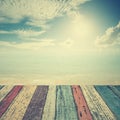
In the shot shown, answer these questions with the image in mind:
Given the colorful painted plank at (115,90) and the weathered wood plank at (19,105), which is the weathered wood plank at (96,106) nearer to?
the colorful painted plank at (115,90)

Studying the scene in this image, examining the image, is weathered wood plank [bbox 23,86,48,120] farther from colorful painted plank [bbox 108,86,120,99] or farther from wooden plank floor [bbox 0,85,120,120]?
→ colorful painted plank [bbox 108,86,120,99]

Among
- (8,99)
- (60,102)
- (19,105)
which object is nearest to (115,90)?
(60,102)

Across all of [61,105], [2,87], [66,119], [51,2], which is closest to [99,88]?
[61,105]

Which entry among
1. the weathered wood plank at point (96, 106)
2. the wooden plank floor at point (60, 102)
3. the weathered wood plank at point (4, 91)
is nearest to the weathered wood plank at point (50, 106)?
the wooden plank floor at point (60, 102)

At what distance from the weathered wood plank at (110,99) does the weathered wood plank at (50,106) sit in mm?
722

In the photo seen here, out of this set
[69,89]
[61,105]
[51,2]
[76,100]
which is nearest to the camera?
[61,105]

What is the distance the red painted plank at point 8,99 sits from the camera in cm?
269

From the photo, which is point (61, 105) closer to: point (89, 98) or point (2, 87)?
point (89, 98)

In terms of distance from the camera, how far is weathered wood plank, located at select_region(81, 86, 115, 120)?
2502 mm

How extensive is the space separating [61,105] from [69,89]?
737 mm

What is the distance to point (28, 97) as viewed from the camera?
10.2 ft

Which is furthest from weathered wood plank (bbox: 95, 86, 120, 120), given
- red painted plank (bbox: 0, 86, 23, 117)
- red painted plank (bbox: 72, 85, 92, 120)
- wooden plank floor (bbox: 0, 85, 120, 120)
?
red painted plank (bbox: 0, 86, 23, 117)

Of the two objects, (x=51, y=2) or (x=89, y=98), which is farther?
(x=51, y=2)

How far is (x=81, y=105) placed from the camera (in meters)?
2.80
